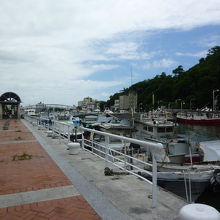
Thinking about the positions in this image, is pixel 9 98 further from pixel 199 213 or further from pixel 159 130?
pixel 199 213

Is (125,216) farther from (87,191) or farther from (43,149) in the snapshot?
(43,149)

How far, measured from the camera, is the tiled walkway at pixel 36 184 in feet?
12.9

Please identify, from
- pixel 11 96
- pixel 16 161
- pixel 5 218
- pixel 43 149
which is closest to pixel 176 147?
pixel 43 149

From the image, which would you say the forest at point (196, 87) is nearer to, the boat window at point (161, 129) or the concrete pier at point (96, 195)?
the boat window at point (161, 129)

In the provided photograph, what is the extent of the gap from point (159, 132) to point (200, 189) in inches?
758

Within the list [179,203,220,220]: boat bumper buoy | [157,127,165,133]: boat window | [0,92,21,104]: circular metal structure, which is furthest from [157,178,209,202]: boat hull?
[0,92,21,104]: circular metal structure

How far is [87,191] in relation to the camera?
4957 mm

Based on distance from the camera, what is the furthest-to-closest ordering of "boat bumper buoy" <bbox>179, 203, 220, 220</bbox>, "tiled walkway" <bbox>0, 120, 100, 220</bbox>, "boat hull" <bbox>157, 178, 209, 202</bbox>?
"boat hull" <bbox>157, 178, 209, 202</bbox>
"tiled walkway" <bbox>0, 120, 100, 220</bbox>
"boat bumper buoy" <bbox>179, 203, 220, 220</bbox>

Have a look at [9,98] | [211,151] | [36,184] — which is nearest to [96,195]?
[36,184]

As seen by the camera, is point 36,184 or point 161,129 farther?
point 161,129

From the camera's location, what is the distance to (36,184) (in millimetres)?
5461

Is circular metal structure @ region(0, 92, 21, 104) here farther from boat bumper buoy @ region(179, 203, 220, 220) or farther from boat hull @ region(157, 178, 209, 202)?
boat bumper buoy @ region(179, 203, 220, 220)

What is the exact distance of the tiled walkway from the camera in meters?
3.93

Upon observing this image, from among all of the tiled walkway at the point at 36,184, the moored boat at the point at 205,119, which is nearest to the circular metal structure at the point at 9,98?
the tiled walkway at the point at 36,184
